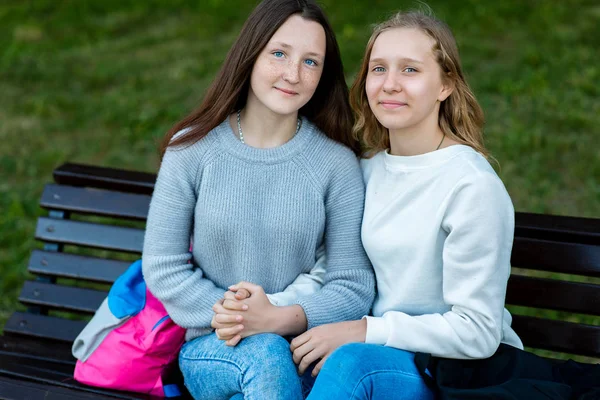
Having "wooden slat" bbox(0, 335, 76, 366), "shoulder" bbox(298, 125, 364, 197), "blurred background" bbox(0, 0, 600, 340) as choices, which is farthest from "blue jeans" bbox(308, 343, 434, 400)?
"blurred background" bbox(0, 0, 600, 340)

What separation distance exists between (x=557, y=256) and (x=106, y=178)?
1.84 m

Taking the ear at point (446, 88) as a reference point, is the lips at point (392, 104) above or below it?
below

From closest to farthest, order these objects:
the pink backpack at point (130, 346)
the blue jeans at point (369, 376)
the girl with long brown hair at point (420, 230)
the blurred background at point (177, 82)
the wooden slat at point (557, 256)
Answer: the blue jeans at point (369, 376)
the girl with long brown hair at point (420, 230)
the pink backpack at point (130, 346)
the wooden slat at point (557, 256)
the blurred background at point (177, 82)

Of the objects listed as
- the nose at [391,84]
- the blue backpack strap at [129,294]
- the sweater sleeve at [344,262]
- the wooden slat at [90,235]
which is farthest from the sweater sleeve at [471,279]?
the wooden slat at [90,235]

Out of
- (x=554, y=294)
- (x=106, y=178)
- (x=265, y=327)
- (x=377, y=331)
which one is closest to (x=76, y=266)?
(x=106, y=178)

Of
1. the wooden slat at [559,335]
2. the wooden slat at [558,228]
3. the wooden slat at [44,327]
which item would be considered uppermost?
the wooden slat at [558,228]

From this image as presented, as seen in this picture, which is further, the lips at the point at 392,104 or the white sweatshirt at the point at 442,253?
the lips at the point at 392,104

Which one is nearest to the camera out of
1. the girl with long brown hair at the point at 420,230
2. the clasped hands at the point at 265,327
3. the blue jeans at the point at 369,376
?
the blue jeans at the point at 369,376

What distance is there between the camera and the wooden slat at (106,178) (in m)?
3.50

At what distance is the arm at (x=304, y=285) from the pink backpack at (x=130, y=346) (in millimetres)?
383

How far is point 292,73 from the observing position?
275 cm

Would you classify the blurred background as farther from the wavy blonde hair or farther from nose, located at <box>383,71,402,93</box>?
nose, located at <box>383,71,402,93</box>

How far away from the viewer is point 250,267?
2852 mm

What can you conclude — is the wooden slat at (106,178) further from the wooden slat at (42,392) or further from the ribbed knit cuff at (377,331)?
the ribbed knit cuff at (377,331)
